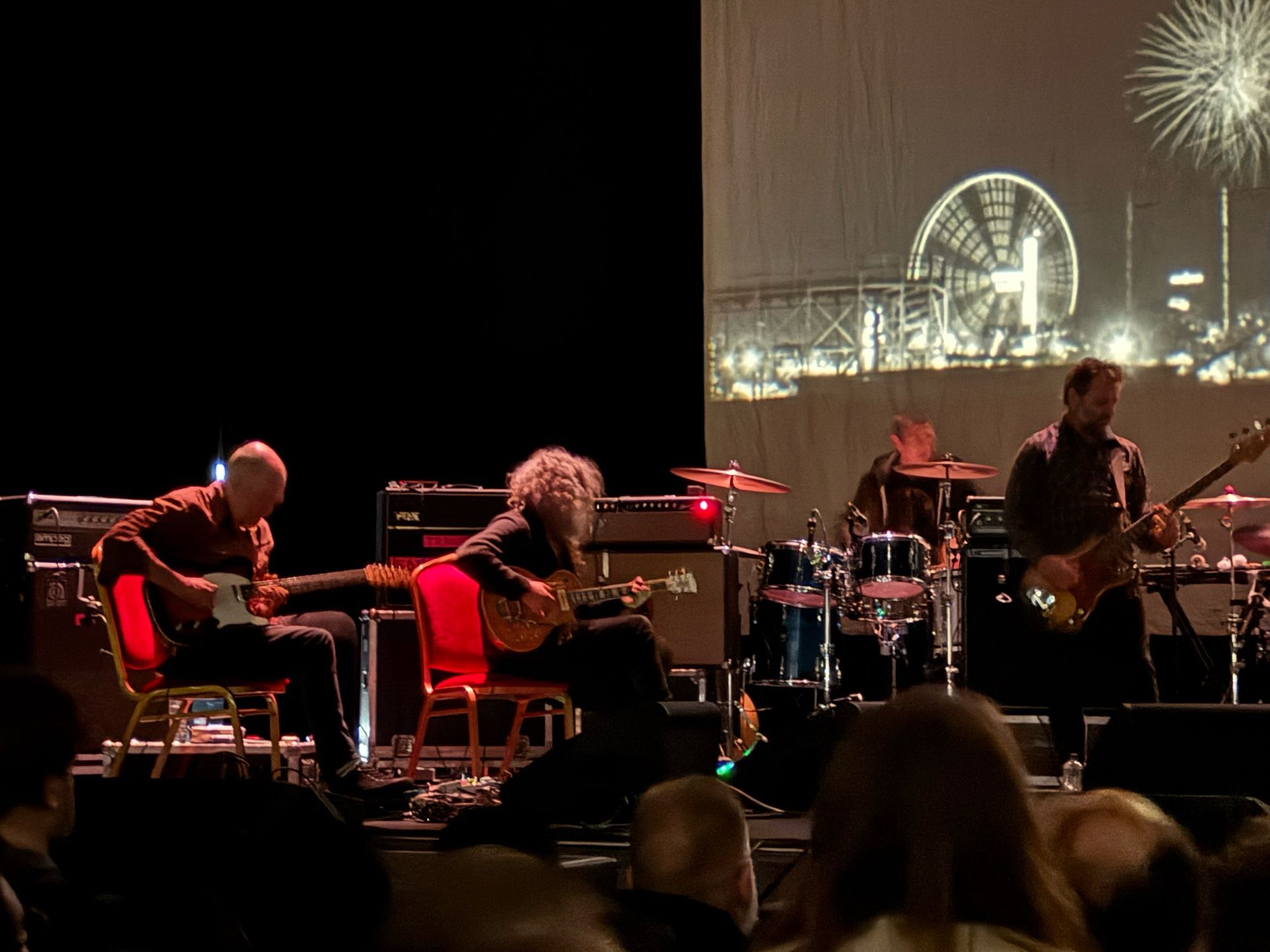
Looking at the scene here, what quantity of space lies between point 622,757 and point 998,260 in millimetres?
4517

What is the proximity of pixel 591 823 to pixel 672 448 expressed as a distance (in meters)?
4.27

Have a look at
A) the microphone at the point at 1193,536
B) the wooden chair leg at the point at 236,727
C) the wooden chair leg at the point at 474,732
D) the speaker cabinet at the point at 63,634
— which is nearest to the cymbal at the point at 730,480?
the wooden chair leg at the point at 474,732

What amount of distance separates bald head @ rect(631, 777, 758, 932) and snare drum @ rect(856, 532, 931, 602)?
167 inches

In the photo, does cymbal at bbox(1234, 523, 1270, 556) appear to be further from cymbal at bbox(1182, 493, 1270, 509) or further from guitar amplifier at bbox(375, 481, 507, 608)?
guitar amplifier at bbox(375, 481, 507, 608)

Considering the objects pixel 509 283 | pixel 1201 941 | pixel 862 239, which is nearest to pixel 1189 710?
pixel 1201 941

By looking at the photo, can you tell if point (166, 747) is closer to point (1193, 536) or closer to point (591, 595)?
point (591, 595)

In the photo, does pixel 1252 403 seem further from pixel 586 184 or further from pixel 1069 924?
pixel 1069 924

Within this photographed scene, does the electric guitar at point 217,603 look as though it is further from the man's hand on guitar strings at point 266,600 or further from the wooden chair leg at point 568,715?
the wooden chair leg at point 568,715

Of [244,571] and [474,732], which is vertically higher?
[244,571]

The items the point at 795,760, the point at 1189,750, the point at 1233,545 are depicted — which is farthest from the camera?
the point at 1233,545

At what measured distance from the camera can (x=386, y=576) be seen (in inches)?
234

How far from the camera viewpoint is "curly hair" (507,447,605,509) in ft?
18.5

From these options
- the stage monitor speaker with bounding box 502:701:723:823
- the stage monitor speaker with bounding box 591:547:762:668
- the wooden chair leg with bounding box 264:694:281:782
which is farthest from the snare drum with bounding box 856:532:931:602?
the stage monitor speaker with bounding box 502:701:723:823

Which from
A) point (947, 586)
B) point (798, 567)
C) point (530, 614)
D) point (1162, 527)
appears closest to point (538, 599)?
point (530, 614)
